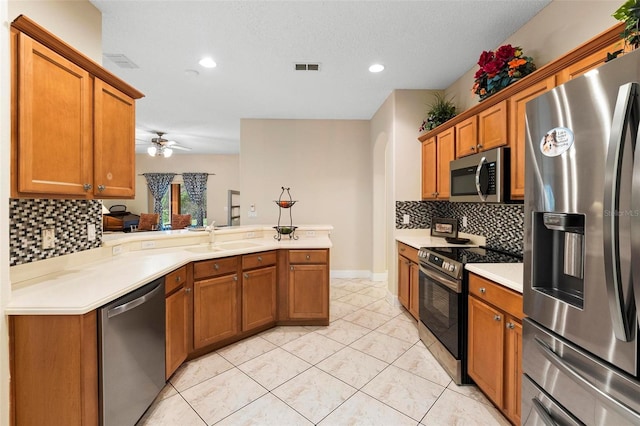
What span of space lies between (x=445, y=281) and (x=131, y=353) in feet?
7.07

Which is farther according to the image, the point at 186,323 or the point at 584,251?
the point at 186,323

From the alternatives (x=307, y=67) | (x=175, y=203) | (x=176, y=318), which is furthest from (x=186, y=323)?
(x=175, y=203)

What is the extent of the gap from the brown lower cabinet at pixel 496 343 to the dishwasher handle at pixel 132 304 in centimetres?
214

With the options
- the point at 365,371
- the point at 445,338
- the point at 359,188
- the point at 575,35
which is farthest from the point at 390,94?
the point at 365,371

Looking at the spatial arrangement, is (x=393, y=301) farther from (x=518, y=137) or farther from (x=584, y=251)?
(x=584, y=251)

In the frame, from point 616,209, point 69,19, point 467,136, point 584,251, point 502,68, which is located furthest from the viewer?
point 467,136

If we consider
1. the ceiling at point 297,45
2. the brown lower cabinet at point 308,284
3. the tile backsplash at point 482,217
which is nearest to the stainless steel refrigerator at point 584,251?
the tile backsplash at point 482,217

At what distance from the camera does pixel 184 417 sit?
1763mm

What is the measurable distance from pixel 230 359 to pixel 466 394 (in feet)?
6.11

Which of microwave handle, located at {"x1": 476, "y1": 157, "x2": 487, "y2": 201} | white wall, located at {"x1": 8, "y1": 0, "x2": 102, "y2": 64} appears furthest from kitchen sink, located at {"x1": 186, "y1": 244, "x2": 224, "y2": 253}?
microwave handle, located at {"x1": 476, "y1": 157, "x2": 487, "y2": 201}

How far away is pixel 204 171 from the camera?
8.47 m

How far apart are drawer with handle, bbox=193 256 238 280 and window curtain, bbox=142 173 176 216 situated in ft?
22.8

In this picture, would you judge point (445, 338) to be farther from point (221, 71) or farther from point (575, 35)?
point (221, 71)

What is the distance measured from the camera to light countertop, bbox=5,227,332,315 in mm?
1289
